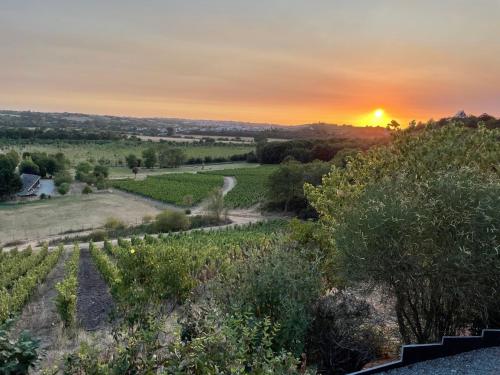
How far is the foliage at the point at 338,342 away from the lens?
9500mm

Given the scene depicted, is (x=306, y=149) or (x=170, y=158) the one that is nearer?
(x=306, y=149)

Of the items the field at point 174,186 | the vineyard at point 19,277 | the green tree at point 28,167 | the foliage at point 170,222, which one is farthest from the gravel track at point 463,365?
the green tree at point 28,167

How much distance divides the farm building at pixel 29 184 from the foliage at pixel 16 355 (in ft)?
248

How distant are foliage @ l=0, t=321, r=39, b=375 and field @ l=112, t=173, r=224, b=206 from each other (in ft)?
196

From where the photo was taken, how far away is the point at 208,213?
187 feet

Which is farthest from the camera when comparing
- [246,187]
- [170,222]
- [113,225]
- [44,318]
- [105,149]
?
Answer: [105,149]

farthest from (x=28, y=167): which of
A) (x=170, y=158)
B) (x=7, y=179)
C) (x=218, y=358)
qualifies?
(x=218, y=358)

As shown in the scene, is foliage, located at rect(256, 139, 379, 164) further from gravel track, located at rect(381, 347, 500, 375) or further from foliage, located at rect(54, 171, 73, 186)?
gravel track, located at rect(381, 347, 500, 375)

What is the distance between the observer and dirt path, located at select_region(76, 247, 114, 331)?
655 inches

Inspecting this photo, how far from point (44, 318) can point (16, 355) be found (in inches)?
523

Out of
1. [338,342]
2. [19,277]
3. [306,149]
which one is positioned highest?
[306,149]

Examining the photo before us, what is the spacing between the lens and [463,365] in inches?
320

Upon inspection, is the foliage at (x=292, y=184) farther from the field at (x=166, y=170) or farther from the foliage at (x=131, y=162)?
the foliage at (x=131, y=162)

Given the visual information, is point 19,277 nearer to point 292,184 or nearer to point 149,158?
point 292,184
